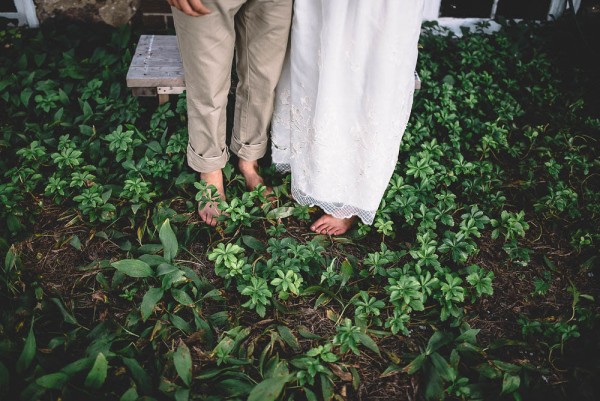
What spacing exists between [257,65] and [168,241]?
771 mm

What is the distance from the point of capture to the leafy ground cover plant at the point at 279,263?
62.1 inches

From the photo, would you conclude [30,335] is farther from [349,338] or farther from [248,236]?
[349,338]

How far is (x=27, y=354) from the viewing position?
58.4 inches

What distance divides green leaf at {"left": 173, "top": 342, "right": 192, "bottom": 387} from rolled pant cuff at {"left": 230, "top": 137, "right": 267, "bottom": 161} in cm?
89

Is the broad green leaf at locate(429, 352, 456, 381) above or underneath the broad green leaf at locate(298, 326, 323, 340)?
above

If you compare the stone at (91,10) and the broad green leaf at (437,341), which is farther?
the stone at (91,10)

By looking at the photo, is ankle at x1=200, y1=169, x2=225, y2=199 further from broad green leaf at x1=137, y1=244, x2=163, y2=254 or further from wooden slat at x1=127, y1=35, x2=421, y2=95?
wooden slat at x1=127, y1=35, x2=421, y2=95

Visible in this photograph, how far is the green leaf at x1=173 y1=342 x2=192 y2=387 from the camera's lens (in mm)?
1506

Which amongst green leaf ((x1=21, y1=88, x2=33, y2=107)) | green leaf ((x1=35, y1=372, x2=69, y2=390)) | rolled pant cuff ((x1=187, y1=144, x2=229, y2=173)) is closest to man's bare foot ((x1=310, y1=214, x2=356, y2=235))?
rolled pant cuff ((x1=187, y1=144, x2=229, y2=173))

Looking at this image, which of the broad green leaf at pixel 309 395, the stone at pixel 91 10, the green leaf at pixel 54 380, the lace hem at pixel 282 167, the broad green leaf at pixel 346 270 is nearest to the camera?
the green leaf at pixel 54 380

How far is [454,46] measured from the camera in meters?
3.00

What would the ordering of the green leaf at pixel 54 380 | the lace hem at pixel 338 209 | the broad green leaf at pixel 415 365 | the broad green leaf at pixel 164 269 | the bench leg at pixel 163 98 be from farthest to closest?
the bench leg at pixel 163 98, the lace hem at pixel 338 209, the broad green leaf at pixel 164 269, the broad green leaf at pixel 415 365, the green leaf at pixel 54 380

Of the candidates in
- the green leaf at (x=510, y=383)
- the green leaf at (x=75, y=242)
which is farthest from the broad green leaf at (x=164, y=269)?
the green leaf at (x=510, y=383)

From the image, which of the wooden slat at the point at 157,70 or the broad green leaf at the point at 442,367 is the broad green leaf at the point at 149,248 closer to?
the wooden slat at the point at 157,70
